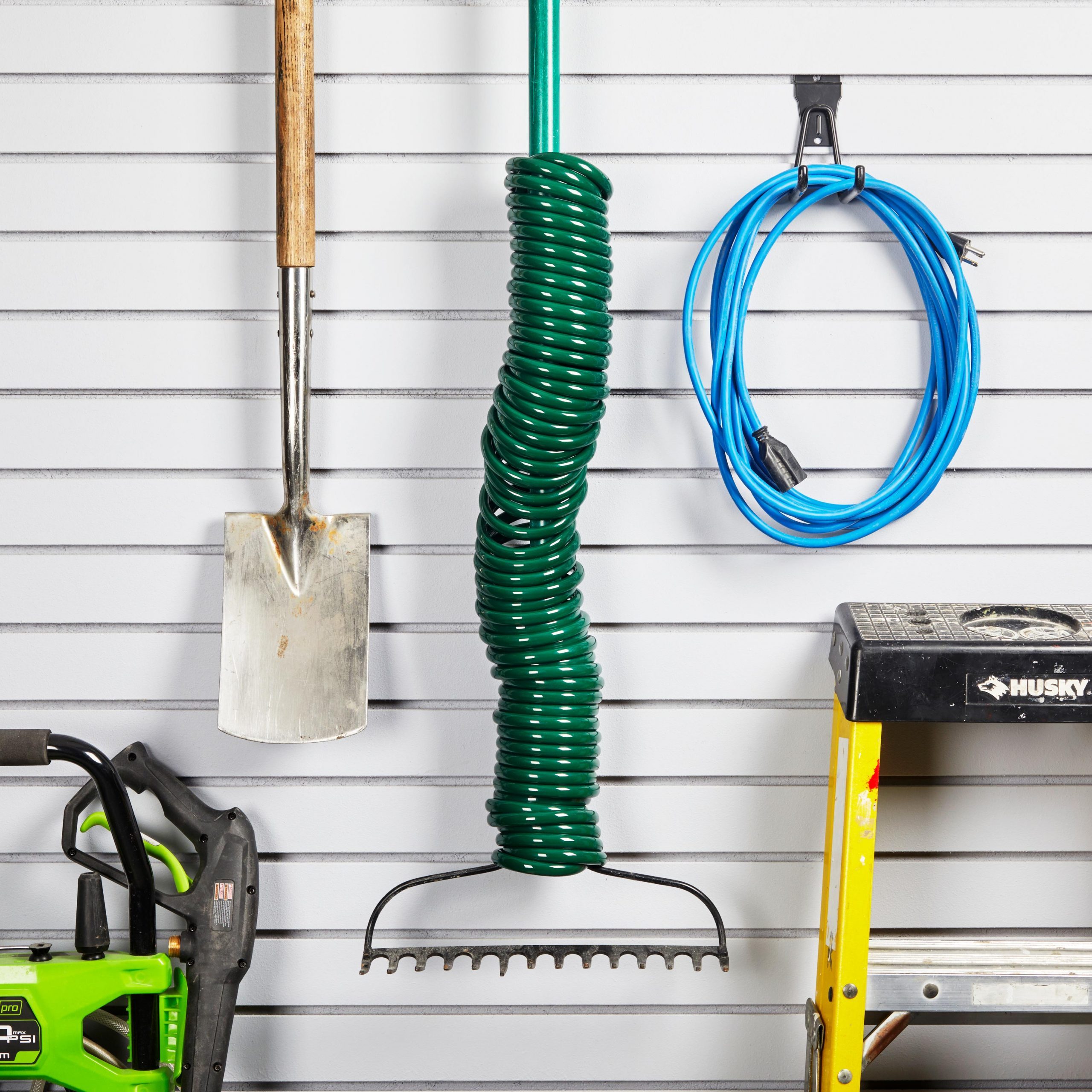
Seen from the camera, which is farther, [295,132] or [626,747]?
[626,747]

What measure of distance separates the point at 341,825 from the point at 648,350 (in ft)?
3.08

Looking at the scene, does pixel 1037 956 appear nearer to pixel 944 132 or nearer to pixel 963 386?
pixel 963 386

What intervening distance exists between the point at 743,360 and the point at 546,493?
1.31 ft

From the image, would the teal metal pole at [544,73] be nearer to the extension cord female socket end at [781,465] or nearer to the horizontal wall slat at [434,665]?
the extension cord female socket end at [781,465]

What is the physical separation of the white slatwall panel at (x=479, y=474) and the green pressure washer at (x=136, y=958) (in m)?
0.08

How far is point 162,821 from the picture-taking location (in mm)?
1594

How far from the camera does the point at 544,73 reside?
4.43ft

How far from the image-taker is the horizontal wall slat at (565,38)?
4.82ft

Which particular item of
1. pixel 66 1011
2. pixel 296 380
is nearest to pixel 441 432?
pixel 296 380

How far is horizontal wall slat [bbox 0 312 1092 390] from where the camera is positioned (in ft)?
4.99

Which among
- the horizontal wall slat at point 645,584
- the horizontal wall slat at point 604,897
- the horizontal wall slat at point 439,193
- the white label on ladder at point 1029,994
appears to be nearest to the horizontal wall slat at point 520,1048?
the horizontal wall slat at point 604,897

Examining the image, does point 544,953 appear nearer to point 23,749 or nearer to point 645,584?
point 645,584

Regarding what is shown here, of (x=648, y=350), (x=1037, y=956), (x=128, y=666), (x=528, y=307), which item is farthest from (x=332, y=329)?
(x=1037, y=956)

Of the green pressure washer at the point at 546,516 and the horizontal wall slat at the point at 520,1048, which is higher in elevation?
the green pressure washer at the point at 546,516
